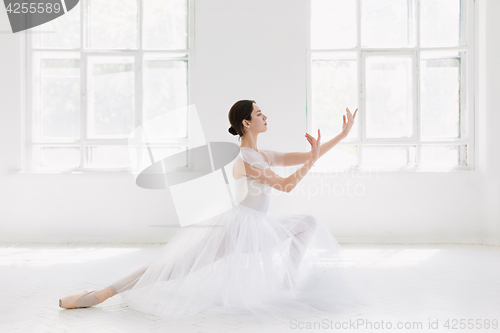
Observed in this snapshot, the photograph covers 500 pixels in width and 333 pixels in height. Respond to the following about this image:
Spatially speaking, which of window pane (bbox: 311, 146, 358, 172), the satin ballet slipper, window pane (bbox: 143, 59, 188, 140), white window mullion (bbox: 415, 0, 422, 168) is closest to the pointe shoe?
the satin ballet slipper

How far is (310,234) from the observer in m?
2.66

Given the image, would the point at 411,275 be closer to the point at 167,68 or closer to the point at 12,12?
the point at 167,68

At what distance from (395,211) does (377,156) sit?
617 mm

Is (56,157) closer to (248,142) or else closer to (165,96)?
(165,96)

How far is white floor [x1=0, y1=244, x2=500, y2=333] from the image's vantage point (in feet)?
7.27

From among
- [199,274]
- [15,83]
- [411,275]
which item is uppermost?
[15,83]

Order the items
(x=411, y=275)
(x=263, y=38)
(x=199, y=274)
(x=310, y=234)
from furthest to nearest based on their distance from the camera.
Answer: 1. (x=263, y=38)
2. (x=411, y=275)
3. (x=310, y=234)
4. (x=199, y=274)

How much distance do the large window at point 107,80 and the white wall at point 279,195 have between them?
10.4 inches

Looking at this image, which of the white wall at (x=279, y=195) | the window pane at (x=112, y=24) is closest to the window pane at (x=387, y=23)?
the white wall at (x=279, y=195)

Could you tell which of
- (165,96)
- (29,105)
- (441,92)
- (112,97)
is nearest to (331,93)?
(441,92)

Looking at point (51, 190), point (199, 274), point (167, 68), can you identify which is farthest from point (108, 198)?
point (199, 274)

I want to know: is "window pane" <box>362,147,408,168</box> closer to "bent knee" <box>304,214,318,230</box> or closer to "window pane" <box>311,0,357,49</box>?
"window pane" <box>311,0,357,49</box>

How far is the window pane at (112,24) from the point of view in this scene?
15.9 feet

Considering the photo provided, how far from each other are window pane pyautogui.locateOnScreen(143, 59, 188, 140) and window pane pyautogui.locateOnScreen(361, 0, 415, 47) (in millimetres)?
1971
